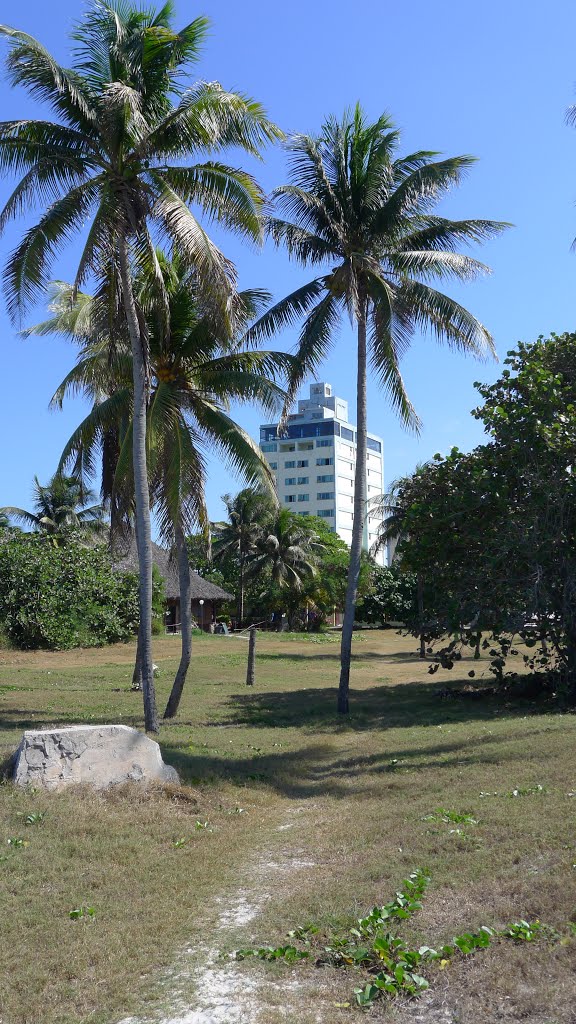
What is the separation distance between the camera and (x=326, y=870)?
724 centimetres

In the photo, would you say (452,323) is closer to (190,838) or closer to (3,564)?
(190,838)

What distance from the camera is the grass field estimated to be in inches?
189

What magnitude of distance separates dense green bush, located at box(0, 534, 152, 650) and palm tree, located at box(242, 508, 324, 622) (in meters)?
16.3

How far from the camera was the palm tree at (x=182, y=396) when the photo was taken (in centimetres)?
1639

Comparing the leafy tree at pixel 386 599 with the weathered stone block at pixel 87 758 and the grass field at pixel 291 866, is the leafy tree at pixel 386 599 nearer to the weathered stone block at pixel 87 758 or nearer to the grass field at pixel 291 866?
the grass field at pixel 291 866

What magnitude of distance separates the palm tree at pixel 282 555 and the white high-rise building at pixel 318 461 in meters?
47.0

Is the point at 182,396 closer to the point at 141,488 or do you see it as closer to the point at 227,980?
the point at 141,488

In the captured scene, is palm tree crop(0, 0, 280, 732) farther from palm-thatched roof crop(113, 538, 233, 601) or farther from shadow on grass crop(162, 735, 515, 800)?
palm-thatched roof crop(113, 538, 233, 601)

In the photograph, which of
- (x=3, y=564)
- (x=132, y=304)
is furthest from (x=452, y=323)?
(x=3, y=564)

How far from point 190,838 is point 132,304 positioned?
8646mm

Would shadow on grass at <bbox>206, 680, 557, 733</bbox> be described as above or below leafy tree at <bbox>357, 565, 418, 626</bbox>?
below

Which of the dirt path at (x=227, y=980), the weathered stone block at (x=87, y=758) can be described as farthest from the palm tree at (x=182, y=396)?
the dirt path at (x=227, y=980)

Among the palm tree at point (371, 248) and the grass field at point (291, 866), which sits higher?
the palm tree at point (371, 248)

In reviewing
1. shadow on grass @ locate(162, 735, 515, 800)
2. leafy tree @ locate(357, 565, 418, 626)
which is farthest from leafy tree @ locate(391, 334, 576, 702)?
leafy tree @ locate(357, 565, 418, 626)
